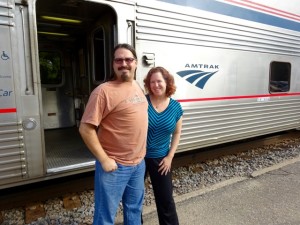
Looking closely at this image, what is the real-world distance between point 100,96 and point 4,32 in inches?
54.5

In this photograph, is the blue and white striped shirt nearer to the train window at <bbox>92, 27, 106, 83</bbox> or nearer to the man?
the man

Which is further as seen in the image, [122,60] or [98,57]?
[98,57]

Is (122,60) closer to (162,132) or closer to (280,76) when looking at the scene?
(162,132)

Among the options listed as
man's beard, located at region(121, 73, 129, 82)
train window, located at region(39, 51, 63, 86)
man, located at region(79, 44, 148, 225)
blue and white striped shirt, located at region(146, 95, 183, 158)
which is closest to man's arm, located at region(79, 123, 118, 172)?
man, located at region(79, 44, 148, 225)

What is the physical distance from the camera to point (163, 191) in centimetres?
232

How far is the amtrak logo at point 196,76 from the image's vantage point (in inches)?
142

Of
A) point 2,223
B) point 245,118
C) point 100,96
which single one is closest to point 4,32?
point 100,96

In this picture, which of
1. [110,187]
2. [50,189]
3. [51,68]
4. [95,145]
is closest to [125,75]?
[95,145]

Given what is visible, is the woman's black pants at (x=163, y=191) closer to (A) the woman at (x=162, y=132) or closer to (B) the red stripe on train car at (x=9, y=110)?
(A) the woman at (x=162, y=132)

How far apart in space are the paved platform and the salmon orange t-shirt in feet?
4.29

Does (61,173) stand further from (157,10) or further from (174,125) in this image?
(157,10)

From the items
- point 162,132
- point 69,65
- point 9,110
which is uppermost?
point 69,65

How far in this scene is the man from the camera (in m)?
1.72

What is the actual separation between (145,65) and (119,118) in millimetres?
1560
